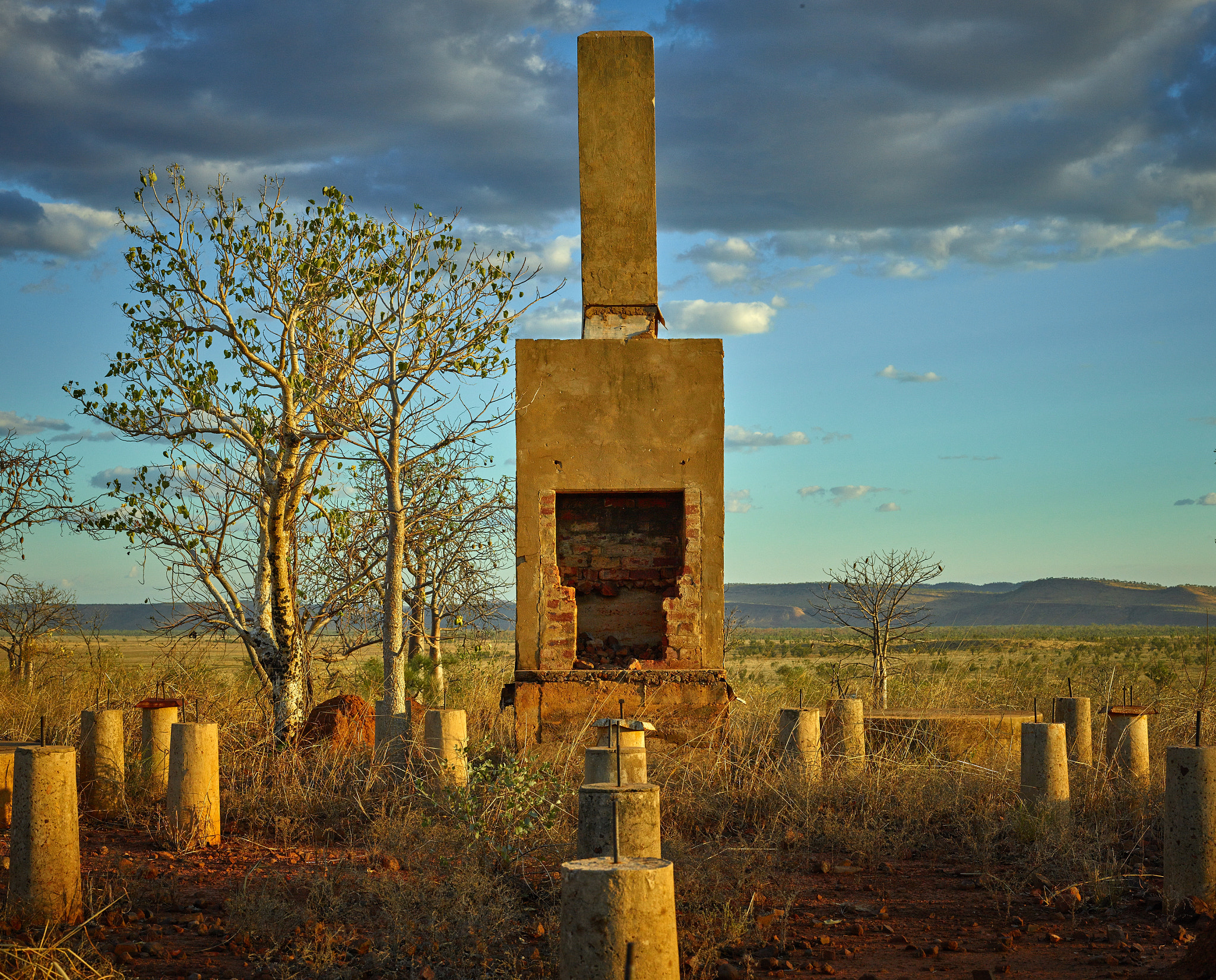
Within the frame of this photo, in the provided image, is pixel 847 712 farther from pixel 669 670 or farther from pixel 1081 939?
pixel 1081 939

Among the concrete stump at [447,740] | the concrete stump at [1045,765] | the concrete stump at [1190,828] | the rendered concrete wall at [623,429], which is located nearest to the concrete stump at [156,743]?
the concrete stump at [447,740]

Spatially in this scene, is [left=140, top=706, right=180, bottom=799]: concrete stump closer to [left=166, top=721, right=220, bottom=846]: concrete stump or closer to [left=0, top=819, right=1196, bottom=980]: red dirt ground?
[left=166, top=721, right=220, bottom=846]: concrete stump

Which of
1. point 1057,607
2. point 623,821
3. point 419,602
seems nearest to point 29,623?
point 419,602

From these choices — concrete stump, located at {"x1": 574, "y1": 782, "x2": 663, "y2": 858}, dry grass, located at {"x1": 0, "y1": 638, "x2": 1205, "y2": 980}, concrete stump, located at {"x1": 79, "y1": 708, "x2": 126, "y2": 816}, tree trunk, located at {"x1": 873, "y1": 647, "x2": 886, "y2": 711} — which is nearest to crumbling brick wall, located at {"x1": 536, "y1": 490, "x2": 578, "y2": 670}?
dry grass, located at {"x1": 0, "y1": 638, "x2": 1205, "y2": 980}

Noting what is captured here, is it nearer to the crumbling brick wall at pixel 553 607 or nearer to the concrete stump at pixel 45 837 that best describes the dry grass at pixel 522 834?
the concrete stump at pixel 45 837

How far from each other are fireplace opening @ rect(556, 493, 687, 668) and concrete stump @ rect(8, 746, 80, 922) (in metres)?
5.82

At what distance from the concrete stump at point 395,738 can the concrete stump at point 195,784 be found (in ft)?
4.89

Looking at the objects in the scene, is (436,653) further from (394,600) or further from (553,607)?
(553,607)

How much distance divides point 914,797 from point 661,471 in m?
3.98

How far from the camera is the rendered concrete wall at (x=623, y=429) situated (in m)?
10.6

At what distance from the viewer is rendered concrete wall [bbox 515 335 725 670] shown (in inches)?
417

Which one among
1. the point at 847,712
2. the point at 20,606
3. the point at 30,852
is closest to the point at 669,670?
the point at 847,712

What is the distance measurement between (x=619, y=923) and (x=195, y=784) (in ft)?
15.3

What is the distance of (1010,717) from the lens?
11078 millimetres
